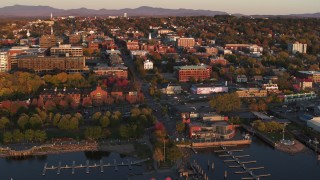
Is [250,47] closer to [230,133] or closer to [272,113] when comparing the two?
[272,113]

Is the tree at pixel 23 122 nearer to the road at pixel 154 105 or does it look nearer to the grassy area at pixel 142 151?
the grassy area at pixel 142 151

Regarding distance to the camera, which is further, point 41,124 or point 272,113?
point 272,113

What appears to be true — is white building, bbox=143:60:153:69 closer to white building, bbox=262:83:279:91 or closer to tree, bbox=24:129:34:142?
white building, bbox=262:83:279:91

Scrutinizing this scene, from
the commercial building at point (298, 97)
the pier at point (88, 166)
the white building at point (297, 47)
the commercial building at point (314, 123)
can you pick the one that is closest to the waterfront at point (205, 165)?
the pier at point (88, 166)

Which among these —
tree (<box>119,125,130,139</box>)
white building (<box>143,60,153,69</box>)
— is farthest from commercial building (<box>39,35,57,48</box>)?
tree (<box>119,125,130,139</box>)

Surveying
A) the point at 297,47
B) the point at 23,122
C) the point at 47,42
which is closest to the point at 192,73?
the point at 23,122

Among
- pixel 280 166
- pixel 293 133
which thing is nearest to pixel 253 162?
pixel 280 166

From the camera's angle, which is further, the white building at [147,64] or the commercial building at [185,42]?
the commercial building at [185,42]
